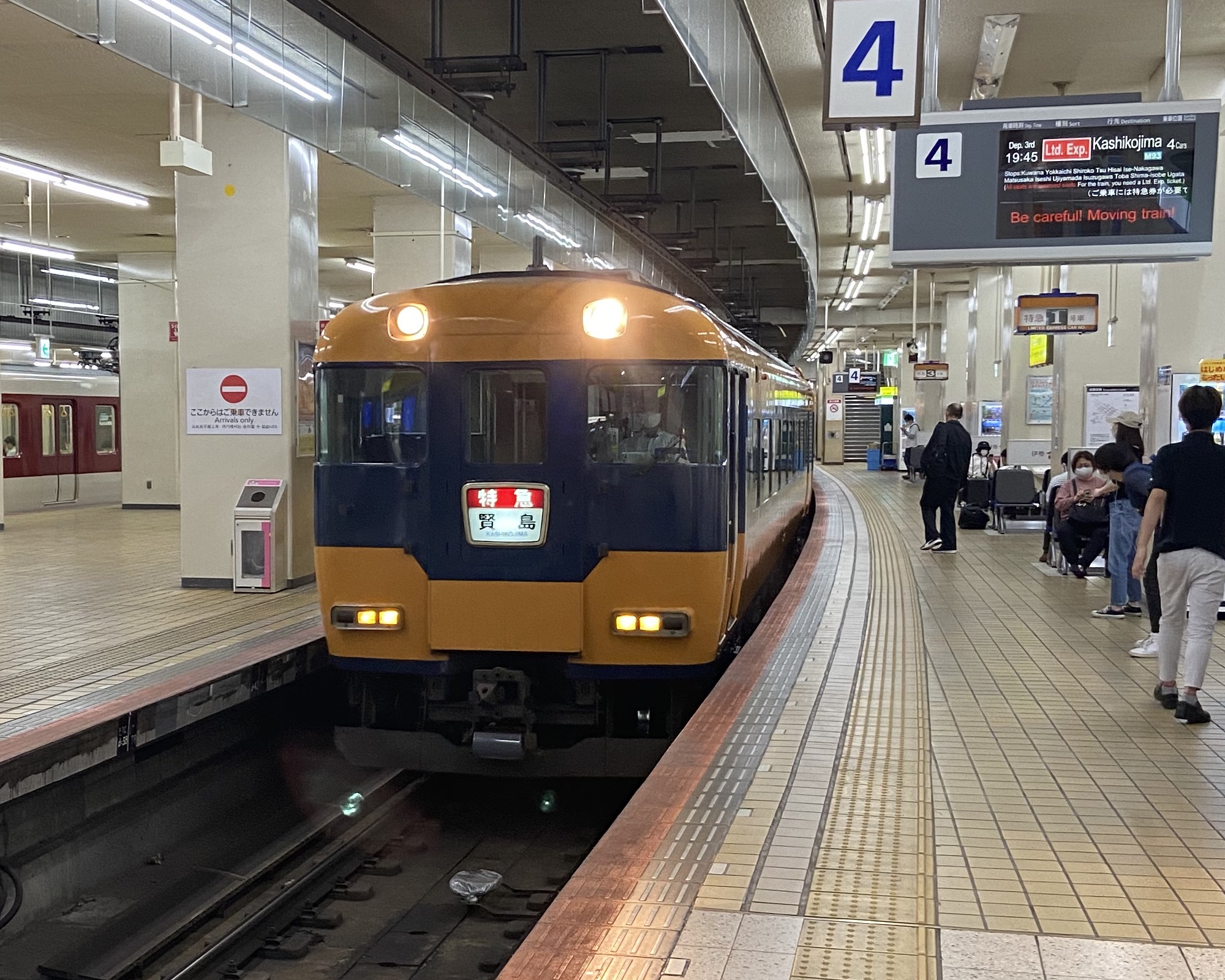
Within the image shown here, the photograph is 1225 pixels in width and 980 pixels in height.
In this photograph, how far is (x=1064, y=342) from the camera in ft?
55.4

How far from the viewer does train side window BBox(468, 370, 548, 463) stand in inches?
245

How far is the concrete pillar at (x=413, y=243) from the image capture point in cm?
1417

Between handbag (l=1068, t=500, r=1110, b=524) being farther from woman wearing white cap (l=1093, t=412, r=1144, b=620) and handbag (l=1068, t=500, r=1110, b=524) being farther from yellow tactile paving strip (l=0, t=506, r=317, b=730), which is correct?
yellow tactile paving strip (l=0, t=506, r=317, b=730)

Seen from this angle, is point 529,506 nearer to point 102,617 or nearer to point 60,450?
point 102,617

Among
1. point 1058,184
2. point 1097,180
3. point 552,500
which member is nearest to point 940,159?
point 1058,184

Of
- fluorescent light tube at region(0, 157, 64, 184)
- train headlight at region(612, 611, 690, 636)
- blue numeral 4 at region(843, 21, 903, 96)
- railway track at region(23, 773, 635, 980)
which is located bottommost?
railway track at region(23, 773, 635, 980)

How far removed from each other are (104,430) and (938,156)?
762 inches

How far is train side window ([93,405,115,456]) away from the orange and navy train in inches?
716

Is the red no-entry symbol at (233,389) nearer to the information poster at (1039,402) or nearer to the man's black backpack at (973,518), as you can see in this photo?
the man's black backpack at (973,518)

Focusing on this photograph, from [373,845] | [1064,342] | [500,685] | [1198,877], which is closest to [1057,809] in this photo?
[1198,877]

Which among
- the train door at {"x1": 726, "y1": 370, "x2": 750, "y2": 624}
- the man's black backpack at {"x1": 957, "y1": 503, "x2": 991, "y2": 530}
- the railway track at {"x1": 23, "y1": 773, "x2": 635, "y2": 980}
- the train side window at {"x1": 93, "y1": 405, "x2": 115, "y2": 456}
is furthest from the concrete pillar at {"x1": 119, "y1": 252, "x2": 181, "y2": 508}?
the train door at {"x1": 726, "y1": 370, "x2": 750, "y2": 624}

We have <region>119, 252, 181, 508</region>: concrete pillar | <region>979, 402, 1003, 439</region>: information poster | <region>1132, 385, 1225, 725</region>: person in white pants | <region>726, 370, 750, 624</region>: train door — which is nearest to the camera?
<region>1132, 385, 1225, 725</region>: person in white pants

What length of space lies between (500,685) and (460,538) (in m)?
0.79

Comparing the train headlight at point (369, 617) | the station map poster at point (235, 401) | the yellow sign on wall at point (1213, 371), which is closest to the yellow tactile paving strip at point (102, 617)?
the station map poster at point (235, 401)
